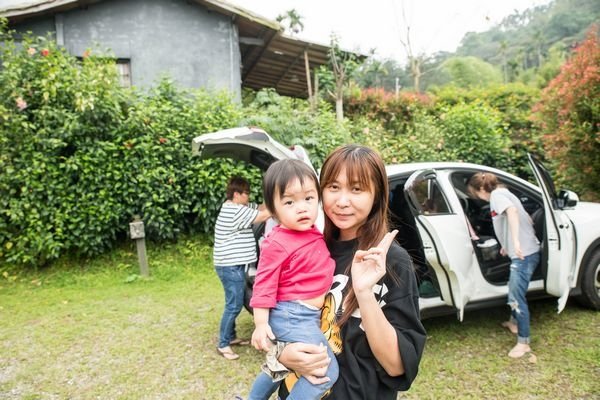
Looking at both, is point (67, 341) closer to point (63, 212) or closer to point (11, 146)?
point (63, 212)

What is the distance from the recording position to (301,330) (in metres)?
1.48

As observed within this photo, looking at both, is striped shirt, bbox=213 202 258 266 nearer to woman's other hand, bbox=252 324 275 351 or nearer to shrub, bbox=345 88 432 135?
woman's other hand, bbox=252 324 275 351

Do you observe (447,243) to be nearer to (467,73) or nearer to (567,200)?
(567,200)

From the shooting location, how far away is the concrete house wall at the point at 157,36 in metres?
9.27

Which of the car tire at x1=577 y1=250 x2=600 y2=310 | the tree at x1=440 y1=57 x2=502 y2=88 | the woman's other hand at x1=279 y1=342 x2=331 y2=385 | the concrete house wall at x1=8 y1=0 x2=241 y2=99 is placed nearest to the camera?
the woman's other hand at x1=279 y1=342 x2=331 y2=385

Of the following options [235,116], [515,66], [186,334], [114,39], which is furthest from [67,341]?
[515,66]

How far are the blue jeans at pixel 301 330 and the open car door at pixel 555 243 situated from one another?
2.94m

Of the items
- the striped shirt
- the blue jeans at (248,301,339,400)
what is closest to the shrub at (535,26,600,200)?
the striped shirt

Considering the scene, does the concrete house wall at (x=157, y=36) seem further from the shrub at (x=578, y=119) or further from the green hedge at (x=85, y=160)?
the shrub at (x=578, y=119)

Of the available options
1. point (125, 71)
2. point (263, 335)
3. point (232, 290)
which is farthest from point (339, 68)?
point (263, 335)

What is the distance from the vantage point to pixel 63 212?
21.4 ft

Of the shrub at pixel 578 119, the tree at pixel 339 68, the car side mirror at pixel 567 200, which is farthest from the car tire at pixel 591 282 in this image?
the tree at pixel 339 68

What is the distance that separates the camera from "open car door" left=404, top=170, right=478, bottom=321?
3.38 m

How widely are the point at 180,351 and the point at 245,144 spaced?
2.26m
